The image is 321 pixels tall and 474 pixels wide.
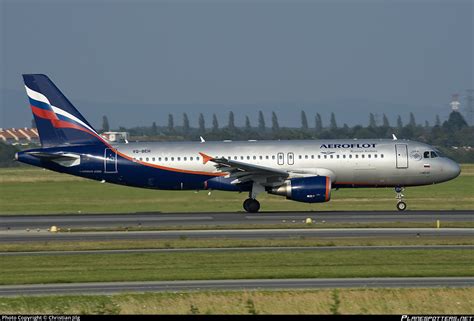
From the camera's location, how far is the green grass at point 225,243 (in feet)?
124

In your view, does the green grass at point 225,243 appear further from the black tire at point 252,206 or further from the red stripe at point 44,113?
the red stripe at point 44,113

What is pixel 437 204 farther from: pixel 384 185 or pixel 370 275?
pixel 370 275

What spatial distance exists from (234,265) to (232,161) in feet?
66.6

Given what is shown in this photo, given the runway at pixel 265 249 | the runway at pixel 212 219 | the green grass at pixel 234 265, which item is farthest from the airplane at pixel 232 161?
the green grass at pixel 234 265

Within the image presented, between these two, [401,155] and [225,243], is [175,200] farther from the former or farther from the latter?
[225,243]

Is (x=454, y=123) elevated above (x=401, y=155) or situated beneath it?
situated beneath

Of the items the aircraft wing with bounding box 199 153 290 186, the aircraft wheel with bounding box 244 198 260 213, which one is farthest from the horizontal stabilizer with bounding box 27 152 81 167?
the aircraft wheel with bounding box 244 198 260 213

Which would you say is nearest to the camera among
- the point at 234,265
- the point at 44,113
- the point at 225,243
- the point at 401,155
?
the point at 234,265

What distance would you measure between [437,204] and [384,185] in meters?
7.19

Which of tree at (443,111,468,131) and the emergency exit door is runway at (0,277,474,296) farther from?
tree at (443,111,468,131)

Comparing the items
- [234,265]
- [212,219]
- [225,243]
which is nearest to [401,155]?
[212,219]

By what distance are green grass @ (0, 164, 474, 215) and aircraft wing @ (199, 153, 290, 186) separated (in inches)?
175

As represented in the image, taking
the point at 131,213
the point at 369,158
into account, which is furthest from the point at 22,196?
the point at 369,158

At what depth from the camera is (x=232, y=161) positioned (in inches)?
2051
